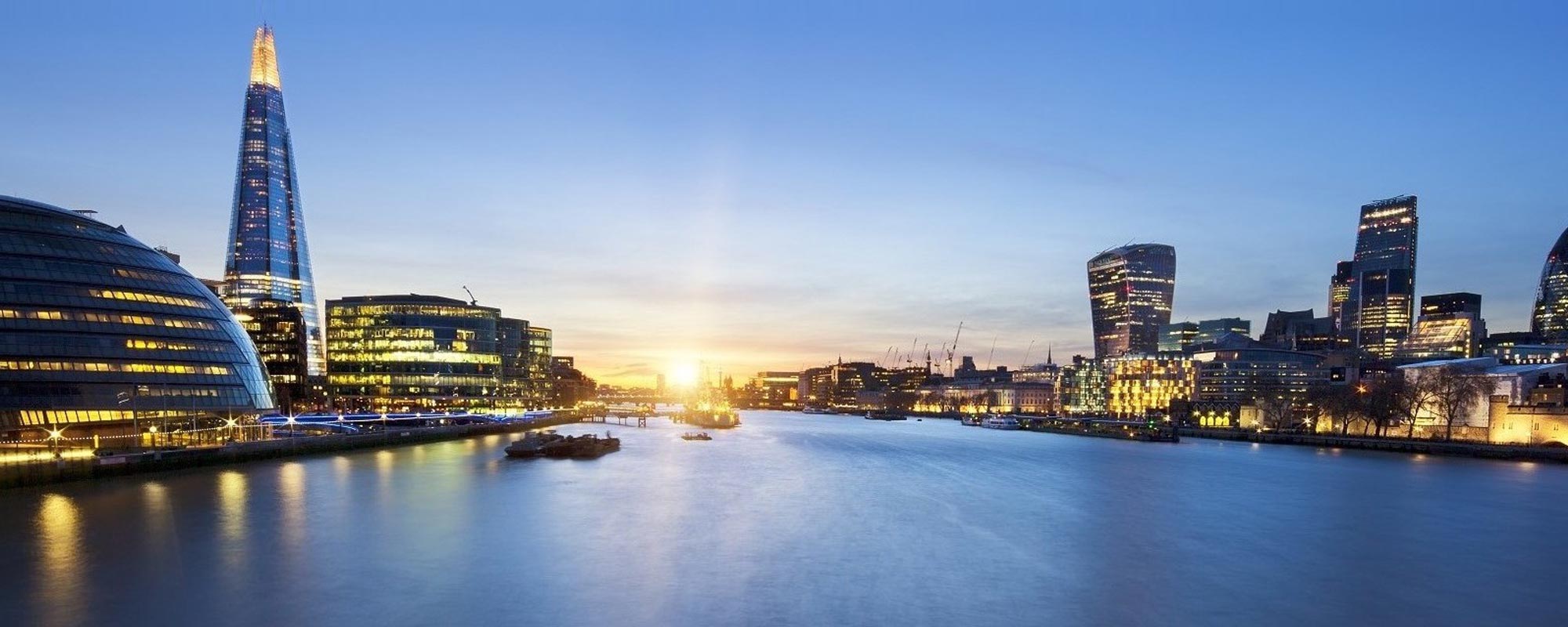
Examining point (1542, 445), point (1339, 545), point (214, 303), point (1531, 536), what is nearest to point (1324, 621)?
point (1339, 545)

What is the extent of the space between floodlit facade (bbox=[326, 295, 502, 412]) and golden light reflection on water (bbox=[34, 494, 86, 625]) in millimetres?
114789

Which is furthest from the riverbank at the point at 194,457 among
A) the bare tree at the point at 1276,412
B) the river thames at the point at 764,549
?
the bare tree at the point at 1276,412

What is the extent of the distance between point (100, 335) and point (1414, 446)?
13734 centimetres

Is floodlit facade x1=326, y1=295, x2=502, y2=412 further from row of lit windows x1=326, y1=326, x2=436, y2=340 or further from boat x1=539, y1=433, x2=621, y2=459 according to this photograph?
boat x1=539, y1=433, x2=621, y2=459

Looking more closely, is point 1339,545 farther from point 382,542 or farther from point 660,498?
point 382,542

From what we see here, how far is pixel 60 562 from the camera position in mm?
31531

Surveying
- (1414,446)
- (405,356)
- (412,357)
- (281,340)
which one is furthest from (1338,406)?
(281,340)

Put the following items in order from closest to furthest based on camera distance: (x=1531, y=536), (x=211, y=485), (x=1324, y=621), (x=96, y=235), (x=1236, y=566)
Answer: (x=1324, y=621)
(x=1236, y=566)
(x=1531, y=536)
(x=211, y=485)
(x=96, y=235)

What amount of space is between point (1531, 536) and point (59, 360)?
302 ft

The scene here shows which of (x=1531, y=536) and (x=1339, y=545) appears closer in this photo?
(x=1339, y=545)

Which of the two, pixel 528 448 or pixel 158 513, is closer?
pixel 158 513

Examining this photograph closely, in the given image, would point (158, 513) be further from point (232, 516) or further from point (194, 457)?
point (194, 457)

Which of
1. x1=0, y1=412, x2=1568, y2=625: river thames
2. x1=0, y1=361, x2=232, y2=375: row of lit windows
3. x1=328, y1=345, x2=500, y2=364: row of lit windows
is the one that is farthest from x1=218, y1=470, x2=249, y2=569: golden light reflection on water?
x1=328, y1=345, x2=500, y2=364: row of lit windows

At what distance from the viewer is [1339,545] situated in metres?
41.7
